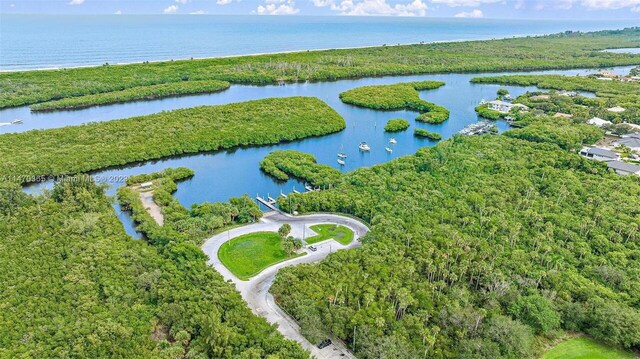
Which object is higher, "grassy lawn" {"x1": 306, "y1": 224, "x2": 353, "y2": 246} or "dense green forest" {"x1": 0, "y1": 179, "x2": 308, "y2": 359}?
"dense green forest" {"x1": 0, "y1": 179, "x2": 308, "y2": 359}

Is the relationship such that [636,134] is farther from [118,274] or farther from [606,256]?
[118,274]

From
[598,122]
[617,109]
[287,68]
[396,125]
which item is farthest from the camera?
[287,68]

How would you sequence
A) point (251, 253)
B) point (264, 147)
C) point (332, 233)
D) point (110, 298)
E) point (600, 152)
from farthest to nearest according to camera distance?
point (264, 147), point (600, 152), point (332, 233), point (251, 253), point (110, 298)

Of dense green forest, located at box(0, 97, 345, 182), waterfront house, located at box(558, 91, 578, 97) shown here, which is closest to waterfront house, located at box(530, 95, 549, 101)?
waterfront house, located at box(558, 91, 578, 97)

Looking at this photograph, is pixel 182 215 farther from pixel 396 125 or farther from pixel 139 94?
pixel 139 94

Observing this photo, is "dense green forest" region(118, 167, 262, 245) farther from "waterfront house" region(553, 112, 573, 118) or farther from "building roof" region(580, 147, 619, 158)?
"waterfront house" region(553, 112, 573, 118)

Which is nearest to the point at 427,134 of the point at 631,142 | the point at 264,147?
the point at 264,147
